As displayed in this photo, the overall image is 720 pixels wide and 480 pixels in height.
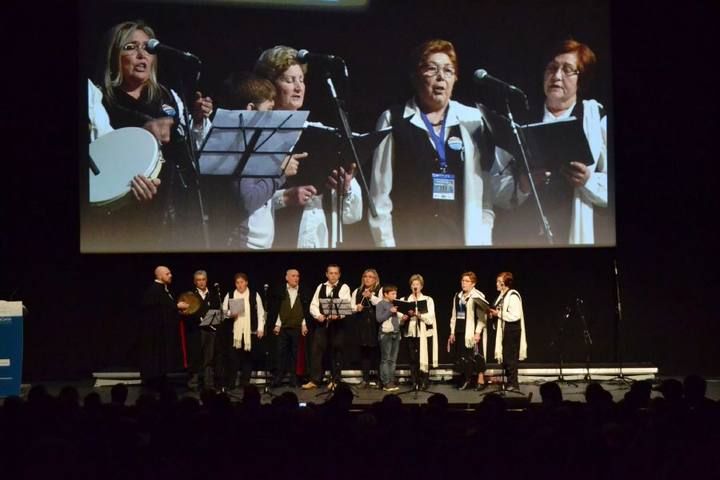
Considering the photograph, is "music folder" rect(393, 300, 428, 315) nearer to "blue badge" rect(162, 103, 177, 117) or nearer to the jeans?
the jeans

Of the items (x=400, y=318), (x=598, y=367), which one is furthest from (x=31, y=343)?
(x=598, y=367)

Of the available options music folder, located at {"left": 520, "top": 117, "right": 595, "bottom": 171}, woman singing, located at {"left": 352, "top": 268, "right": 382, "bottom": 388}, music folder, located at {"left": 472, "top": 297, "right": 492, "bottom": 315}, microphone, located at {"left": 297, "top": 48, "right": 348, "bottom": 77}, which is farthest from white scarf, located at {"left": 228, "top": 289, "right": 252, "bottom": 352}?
music folder, located at {"left": 520, "top": 117, "right": 595, "bottom": 171}

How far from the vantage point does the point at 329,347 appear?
39.4 feet

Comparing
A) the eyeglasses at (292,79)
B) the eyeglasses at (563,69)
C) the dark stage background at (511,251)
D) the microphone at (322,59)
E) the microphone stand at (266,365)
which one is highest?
the microphone at (322,59)

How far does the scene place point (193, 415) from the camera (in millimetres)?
5637

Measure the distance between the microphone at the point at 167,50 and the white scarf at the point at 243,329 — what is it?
3.23 m

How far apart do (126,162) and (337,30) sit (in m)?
3.33

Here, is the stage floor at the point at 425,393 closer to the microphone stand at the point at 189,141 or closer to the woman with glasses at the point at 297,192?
the woman with glasses at the point at 297,192

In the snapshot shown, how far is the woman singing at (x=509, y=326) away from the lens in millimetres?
11367

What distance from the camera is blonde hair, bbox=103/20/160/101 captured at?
12.3 metres

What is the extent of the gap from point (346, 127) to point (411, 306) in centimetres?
263

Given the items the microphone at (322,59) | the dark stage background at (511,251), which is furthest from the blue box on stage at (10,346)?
the microphone at (322,59)

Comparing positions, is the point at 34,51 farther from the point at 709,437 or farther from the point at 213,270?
the point at 709,437

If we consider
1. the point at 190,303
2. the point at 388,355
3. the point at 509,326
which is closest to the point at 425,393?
the point at 388,355
